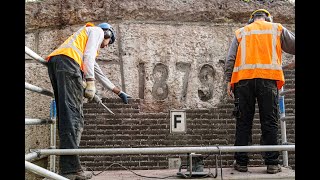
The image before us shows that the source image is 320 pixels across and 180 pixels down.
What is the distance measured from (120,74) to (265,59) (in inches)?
85.5

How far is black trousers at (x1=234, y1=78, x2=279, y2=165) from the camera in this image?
11.9 feet

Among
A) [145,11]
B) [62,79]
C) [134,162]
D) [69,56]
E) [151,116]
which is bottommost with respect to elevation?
[134,162]

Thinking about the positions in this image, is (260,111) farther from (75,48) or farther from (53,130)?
(53,130)

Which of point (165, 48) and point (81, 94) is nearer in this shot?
point (81, 94)

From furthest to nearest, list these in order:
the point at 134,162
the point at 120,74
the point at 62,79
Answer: the point at 120,74
the point at 134,162
the point at 62,79

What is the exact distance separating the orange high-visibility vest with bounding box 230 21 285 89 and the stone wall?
4.61 feet

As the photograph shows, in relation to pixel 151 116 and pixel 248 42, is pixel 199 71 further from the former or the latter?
pixel 248 42

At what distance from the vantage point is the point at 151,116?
5.02 meters

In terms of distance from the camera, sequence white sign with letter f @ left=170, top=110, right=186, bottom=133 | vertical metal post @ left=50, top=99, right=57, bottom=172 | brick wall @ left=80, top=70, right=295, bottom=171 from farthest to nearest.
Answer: white sign with letter f @ left=170, top=110, right=186, bottom=133
brick wall @ left=80, top=70, right=295, bottom=171
vertical metal post @ left=50, top=99, right=57, bottom=172

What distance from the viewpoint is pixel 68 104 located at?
3281 mm

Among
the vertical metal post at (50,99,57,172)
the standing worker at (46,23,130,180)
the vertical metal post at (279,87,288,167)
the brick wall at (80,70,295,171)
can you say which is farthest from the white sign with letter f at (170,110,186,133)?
the standing worker at (46,23,130,180)

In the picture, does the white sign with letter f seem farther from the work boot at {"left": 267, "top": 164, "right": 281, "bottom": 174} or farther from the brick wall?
the work boot at {"left": 267, "top": 164, "right": 281, "bottom": 174}

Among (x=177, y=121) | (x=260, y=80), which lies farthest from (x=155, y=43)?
(x=260, y=80)
